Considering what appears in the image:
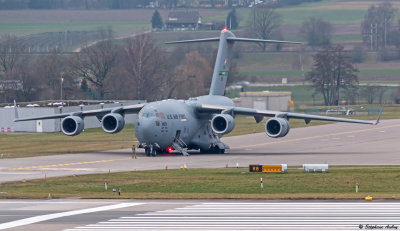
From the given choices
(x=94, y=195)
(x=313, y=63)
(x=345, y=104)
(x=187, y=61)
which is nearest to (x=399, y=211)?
(x=94, y=195)

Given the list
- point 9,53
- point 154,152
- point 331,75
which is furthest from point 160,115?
point 9,53

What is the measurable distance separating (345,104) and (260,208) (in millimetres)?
77317

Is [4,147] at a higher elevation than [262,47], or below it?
below

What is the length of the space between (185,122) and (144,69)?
44.5 m

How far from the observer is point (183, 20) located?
422 feet

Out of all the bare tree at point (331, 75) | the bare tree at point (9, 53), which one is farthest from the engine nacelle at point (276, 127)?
the bare tree at point (9, 53)

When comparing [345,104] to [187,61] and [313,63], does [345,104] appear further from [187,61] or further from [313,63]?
[187,61]

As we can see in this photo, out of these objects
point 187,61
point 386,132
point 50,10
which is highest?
point 50,10

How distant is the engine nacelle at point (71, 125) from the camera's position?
54062 mm

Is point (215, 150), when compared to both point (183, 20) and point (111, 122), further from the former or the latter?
Answer: point (183, 20)

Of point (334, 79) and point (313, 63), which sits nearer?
point (334, 79)

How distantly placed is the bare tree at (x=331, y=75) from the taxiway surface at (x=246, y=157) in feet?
112

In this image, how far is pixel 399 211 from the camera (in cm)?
2789

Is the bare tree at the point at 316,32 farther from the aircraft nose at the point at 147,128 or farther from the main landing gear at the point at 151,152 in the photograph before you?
the aircraft nose at the point at 147,128
